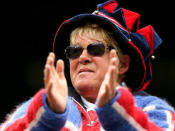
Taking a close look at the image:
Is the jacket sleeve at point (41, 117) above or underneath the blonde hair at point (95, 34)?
underneath

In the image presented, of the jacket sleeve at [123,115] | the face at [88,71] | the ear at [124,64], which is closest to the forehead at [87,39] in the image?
the face at [88,71]

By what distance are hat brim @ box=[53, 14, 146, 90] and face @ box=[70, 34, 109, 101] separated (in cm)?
11

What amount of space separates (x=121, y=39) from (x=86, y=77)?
0.29 metres

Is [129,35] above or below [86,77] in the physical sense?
above

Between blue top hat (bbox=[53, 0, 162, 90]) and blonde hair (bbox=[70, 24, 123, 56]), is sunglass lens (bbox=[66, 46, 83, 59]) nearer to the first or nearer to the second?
blonde hair (bbox=[70, 24, 123, 56])

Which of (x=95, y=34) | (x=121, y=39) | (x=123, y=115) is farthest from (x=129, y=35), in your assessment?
(x=123, y=115)

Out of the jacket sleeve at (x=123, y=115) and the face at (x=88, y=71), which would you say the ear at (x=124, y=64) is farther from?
the jacket sleeve at (x=123, y=115)

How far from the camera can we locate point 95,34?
68.9 inches

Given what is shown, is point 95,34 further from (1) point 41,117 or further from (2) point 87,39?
(1) point 41,117

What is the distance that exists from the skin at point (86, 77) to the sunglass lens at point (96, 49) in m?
0.02

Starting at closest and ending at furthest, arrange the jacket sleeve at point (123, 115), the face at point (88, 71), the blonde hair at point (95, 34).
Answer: the jacket sleeve at point (123, 115) < the face at point (88, 71) < the blonde hair at point (95, 34)

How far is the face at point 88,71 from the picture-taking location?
165 centimetres

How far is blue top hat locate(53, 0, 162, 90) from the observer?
5.79 feet

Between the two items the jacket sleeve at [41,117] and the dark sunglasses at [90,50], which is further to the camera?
the dark sunglasses at [90,50]
